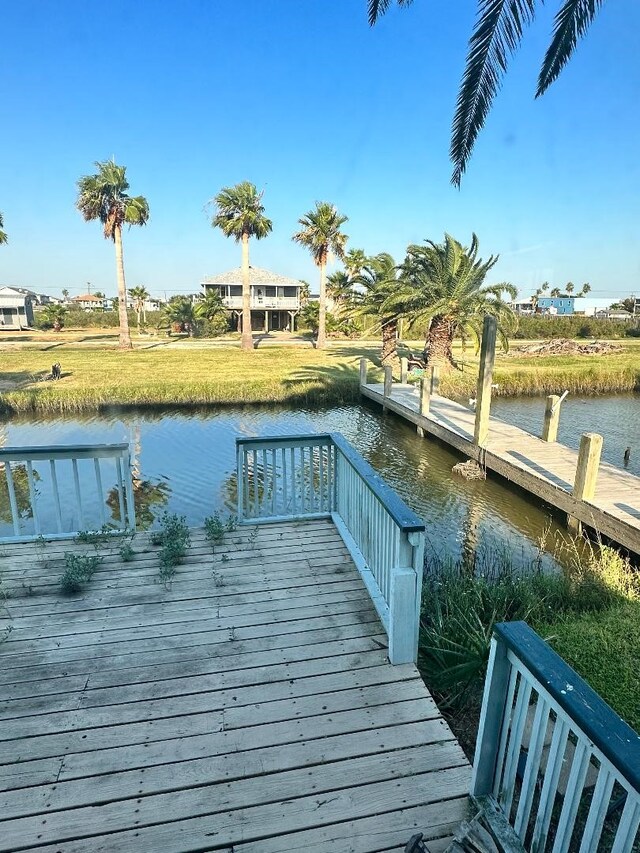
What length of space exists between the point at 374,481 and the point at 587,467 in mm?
4930

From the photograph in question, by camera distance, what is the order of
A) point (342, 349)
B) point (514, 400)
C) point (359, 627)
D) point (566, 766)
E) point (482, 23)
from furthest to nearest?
point (342, 349), point (514, 400), point (482, 23), point (359, 627), point (566, 766)

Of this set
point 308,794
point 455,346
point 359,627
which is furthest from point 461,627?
point 455,346

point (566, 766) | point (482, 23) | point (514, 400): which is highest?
point (482, 23)

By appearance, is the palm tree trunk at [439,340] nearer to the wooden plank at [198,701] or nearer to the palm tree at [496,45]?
the palm tree at [496,45]

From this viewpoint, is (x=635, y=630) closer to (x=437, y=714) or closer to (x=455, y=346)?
(x=437, y=714)

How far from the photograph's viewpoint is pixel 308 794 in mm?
2320

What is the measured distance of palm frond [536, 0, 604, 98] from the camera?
4688 millimetres

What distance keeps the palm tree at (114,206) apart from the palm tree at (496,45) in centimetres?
2940

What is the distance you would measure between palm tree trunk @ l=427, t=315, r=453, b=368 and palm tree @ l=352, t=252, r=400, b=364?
5.41 feet

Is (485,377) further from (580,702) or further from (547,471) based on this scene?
(580,702)

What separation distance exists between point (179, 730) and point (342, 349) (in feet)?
104

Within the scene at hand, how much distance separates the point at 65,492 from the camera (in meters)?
9.77

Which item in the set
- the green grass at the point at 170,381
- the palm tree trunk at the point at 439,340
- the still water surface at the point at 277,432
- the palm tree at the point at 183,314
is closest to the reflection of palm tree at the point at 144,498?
the still water surface at the point at 277,432

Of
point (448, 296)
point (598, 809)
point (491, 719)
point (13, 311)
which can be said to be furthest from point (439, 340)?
point (13, 311)
